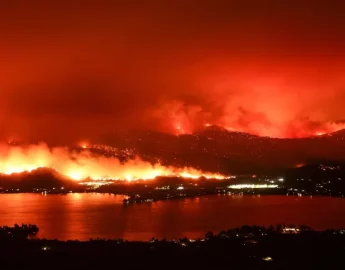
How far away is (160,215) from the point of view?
113 feet

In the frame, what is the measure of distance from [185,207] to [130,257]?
2140 cm

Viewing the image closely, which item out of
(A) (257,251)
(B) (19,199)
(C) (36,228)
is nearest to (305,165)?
(B) (19,199)

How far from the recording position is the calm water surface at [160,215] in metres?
27.9

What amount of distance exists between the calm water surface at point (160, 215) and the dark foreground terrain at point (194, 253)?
3833 millimetres

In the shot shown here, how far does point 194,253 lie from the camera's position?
18766 mm

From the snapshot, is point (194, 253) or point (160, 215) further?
point (160, 215)

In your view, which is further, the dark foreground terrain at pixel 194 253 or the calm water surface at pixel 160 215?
the calm water surface at pixel 160 215

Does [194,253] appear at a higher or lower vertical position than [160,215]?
lower

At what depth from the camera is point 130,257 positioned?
60.0 ft

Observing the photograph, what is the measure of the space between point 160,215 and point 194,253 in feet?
52.0

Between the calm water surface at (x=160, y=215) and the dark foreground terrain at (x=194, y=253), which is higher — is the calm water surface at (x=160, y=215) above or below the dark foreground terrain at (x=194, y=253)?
above

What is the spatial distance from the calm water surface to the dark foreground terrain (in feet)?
12.6

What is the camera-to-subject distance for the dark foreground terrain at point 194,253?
1680 centimetres

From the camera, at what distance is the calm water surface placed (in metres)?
27.9
